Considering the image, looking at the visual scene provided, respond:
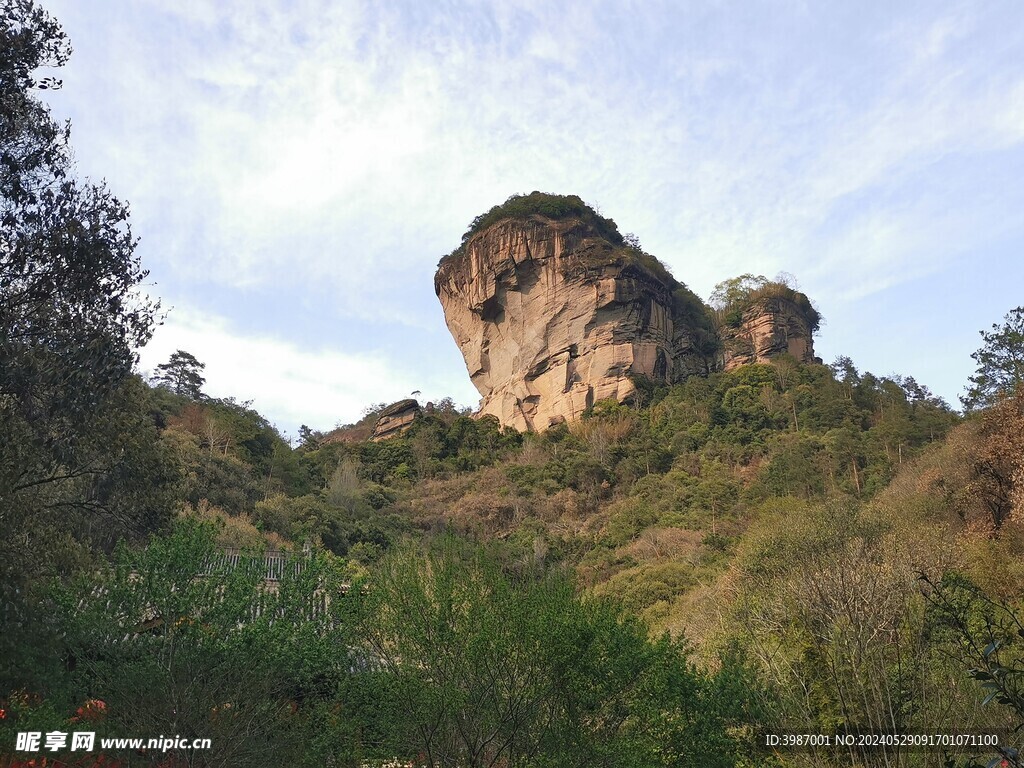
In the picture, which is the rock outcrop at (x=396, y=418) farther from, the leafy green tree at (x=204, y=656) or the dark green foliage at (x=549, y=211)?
the leafy green tree at (x=204, y=656)

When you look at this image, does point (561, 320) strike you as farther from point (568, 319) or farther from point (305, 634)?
point (305, 634)

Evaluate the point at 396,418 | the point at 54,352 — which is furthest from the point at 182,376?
the point at 54,352

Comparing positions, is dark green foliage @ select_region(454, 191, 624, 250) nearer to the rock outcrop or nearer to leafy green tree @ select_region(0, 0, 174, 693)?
the rock outcrop

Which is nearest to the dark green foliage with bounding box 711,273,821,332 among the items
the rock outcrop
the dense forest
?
the rock outcrop

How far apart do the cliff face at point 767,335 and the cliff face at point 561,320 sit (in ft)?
9.29

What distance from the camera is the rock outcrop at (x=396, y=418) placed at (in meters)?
53.7

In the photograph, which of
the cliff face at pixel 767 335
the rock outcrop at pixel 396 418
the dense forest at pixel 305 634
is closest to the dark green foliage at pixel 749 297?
the cliff face at pixel 767 335

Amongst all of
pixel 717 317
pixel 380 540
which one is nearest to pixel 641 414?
pixel 717 317

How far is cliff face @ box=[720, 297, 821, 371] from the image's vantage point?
53625 millimetres

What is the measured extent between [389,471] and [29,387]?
3855 cm

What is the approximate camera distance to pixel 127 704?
6.78 meters

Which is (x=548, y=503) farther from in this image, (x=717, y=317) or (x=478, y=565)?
(x=478, y=565)

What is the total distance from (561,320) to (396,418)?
14.3 m

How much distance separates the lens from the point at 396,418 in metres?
54.4
